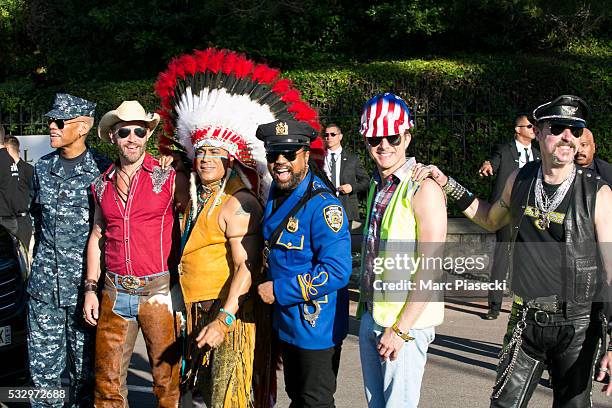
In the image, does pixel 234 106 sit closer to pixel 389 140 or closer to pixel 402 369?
pixel 389 140

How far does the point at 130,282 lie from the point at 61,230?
65 centimetres

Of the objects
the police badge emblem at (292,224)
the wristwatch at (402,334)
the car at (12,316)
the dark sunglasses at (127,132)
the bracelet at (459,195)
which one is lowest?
the car at (12,316)

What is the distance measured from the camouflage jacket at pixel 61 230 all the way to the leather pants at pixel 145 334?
1.15 ft

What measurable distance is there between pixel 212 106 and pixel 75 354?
181 centimetres

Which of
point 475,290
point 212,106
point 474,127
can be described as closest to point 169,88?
point 212,106

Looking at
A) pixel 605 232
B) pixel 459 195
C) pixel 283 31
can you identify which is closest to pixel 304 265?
pixel 459 195

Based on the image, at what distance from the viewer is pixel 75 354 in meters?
4.97

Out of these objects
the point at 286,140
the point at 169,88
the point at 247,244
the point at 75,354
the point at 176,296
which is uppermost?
the point at 169,88

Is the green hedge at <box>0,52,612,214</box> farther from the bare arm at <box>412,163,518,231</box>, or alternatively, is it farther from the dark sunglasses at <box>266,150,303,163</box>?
the dark sunglasses at <box>266,150,303,163</box>

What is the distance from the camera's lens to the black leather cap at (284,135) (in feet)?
13.1

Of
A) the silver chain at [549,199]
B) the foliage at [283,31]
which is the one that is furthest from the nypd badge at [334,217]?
the foliage at [283,31]

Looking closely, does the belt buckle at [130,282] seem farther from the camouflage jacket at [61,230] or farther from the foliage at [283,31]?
the foliage at [283,31]

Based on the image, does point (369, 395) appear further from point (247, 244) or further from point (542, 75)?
point (542, 75)

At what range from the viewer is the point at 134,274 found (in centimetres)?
468
